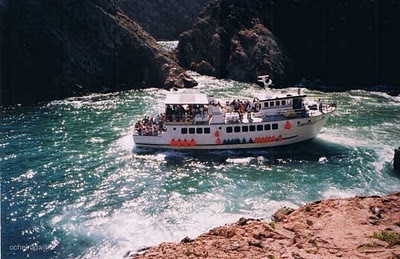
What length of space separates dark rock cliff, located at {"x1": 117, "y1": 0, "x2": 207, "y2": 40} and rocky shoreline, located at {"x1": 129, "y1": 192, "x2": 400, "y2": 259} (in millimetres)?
139882

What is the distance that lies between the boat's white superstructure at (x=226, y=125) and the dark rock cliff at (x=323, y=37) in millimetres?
39366

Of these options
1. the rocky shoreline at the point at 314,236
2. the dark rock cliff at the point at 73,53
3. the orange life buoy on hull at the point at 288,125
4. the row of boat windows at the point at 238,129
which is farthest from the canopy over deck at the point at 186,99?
the dark rock cliff at the point at 73,53

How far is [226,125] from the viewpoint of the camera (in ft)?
168

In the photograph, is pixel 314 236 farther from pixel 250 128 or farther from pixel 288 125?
pixel 288 125

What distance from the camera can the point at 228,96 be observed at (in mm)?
78500

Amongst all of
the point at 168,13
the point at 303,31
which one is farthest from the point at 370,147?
the point at 168,13

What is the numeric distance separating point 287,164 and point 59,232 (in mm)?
25659

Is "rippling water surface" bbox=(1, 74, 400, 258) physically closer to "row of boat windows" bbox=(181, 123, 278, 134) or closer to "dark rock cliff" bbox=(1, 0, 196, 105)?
"row of boat windows" bbox=(181, 123, 278, 134)

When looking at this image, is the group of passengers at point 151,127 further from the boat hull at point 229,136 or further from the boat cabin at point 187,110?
the boat cabin at point 187,110

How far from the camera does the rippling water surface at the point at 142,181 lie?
33781 mm

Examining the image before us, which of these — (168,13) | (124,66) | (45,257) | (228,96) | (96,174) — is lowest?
(45,257)

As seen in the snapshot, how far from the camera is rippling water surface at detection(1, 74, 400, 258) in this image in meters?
33.8

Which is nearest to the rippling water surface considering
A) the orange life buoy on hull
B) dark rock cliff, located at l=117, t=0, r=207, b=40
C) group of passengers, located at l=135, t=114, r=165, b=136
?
group of passengers, located at l=135, t=114, r=165, b=136

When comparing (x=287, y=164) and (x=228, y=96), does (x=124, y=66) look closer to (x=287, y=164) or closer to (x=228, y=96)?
(x=228, y=96)
